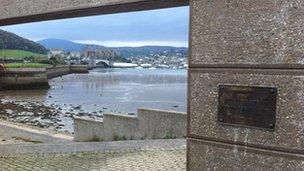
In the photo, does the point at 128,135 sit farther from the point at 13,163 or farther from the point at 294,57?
the point at 294,57

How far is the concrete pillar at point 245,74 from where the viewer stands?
13.5ft

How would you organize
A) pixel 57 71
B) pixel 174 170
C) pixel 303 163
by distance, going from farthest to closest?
1. pixel 57 71
2. pixel 174 170
3. pixel 303 163

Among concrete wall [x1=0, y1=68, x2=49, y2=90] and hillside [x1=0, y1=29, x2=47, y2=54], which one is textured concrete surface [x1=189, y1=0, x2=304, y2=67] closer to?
concrete wall [x1=0, y1=68, x2=49, y2=90]

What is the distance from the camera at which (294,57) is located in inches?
162

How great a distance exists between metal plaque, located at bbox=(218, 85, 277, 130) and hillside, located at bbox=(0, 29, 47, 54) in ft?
370

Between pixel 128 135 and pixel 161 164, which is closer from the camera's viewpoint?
pixel 161 164

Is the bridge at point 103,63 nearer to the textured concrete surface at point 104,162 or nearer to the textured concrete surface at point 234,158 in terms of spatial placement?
the textured concrete surface at point 104,162

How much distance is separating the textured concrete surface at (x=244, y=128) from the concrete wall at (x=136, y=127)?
6.88m

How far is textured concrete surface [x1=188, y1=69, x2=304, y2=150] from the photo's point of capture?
4.09 meters

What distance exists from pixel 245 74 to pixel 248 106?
276 mm

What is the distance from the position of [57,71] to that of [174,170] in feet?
284

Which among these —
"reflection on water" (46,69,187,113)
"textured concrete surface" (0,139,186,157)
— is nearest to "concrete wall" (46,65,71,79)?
"reflection on water" (46,69,187,113)

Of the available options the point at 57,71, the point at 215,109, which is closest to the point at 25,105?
the point at 215,109

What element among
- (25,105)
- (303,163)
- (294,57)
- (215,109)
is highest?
(294,57)
